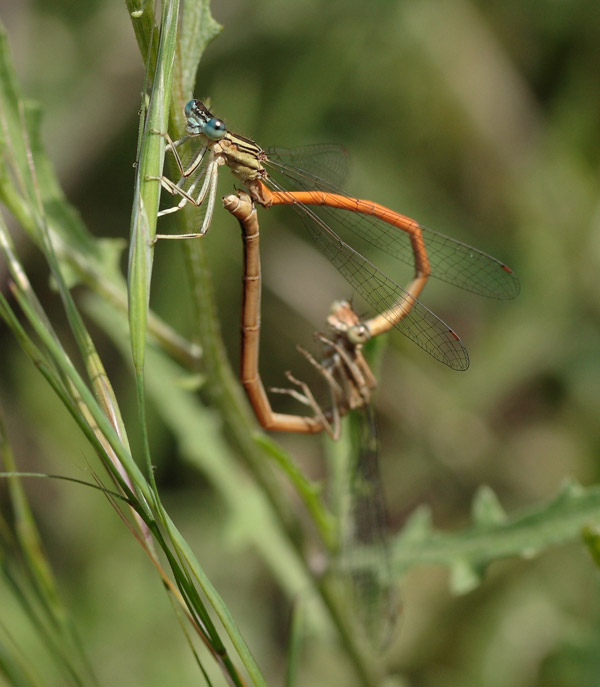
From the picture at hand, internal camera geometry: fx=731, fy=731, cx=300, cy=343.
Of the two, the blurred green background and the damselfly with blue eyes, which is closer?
the damselfly with blue eyes

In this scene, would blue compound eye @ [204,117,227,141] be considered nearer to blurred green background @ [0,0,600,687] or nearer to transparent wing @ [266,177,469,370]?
transparent wing @ [266,177,469,370]

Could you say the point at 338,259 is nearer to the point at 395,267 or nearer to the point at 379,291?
the point at 379,291

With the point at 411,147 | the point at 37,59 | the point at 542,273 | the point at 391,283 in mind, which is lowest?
the point at 542,273

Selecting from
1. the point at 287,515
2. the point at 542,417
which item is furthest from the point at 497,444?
the point at 287,515

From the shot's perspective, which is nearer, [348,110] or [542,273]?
[542,273]

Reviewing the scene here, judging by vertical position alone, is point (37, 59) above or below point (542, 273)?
above

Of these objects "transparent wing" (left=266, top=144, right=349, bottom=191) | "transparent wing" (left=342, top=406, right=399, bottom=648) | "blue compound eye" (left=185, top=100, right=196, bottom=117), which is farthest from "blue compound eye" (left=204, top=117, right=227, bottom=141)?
"transparent wing" (left=342, top=406, right=399, bottom=648)

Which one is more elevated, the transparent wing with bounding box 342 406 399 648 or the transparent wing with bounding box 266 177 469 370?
the transparent wing with bounding box 266 177 469 370

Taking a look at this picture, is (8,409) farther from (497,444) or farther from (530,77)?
(530,77)
